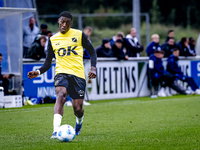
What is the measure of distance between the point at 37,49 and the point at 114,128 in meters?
5.80

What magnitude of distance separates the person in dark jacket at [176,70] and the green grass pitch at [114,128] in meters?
3.48

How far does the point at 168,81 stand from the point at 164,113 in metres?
5.06

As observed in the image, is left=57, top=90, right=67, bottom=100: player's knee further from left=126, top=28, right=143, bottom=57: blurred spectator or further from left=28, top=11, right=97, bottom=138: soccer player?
left=126, top=28, right=143, bottom=57: blurred spectator

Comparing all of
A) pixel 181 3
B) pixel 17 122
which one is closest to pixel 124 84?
pixel 17 122

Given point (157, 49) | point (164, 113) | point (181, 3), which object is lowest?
point (164, 113)

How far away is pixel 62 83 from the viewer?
19.7 feet

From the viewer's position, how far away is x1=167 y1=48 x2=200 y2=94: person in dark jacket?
47.7 ft

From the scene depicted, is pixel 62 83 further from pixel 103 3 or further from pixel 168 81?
pixel 103 3

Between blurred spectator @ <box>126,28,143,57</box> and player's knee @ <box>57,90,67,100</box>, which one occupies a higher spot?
blurred spectator @ <box>126,28,143,57</box>

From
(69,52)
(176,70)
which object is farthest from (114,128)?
(176,70)

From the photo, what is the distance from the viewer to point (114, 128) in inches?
283

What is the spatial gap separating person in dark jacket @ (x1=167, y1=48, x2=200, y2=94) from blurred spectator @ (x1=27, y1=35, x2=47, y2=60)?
5080mm

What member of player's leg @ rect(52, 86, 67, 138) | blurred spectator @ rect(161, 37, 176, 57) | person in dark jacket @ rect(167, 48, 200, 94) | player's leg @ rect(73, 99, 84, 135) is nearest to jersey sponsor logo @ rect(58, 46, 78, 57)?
player's leg @ rect(52, 86, 67, 138)

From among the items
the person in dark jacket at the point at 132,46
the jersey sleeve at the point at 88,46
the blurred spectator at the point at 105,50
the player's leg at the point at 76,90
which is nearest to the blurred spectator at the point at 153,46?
the person in dark jacket at the point at 132,46
